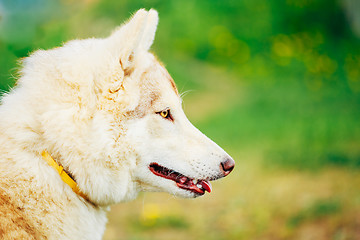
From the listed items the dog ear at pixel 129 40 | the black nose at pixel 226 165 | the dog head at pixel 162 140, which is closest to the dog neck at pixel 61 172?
the dog head at pixel 162 140

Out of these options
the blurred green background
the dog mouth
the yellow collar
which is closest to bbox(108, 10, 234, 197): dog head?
the dog mouth

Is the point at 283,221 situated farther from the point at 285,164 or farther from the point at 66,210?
the point at 66,210

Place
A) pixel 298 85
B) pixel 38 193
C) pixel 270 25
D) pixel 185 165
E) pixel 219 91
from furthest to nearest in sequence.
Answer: pixel 270 25 → pixel 219 91 → pixel 298 85 → pixel 185 165 → pixel 38 193

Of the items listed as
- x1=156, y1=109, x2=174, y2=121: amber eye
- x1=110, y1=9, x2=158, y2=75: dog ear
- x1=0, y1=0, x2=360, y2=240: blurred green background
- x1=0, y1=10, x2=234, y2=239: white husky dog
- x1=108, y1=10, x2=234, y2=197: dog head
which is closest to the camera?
x1=0, y1=10, x2=234, y2=239: white husky dog

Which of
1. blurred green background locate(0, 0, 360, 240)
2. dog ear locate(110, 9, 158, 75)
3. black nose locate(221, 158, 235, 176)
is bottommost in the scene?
black nose locate(221, 158, 235, 176)

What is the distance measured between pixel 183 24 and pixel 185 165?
9.18 meters

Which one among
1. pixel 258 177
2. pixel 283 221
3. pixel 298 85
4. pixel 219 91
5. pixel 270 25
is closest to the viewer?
pixel 283 221

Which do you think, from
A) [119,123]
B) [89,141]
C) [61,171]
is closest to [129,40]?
[119,123]

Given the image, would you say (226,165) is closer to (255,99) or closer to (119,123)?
(119,123)

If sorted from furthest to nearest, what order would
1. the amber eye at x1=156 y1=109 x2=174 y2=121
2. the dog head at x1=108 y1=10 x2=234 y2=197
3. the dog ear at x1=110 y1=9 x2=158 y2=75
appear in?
the amber eye at x1=156 y1=109 x2=174 y2=121 → the dog head at x1=108 y1=10 x2=234 y2=197 → the dog ear at x1=110 y1=9 x2=158 y2=75

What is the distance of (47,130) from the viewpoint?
241 centimetres

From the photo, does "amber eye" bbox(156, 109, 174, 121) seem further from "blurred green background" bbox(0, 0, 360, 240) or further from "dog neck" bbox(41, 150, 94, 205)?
"blurred green background" bbox(0, 0, 360, 240)

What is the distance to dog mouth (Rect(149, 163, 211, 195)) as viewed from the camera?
2802 mm

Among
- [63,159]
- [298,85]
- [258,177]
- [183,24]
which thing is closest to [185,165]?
[63,159]
